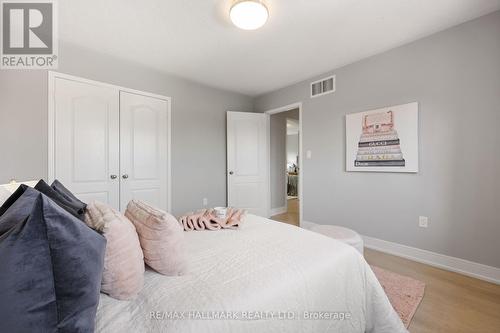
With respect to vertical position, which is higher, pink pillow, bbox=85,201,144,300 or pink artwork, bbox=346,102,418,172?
pink artwork, bbox=346,102,418,172

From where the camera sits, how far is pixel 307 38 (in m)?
2.37

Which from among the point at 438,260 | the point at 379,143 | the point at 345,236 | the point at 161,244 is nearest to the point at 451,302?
the point at 438,260

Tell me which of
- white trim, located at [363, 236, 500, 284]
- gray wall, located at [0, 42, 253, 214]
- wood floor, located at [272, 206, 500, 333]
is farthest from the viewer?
gray wall, located at [0, 42, 253, 214]

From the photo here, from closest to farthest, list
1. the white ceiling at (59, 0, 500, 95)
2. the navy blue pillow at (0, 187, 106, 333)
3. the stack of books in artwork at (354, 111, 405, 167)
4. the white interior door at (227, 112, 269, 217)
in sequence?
the navy blue pillow at (0, 187, 106, 333) → the white ceiling at (59, 0, 500, 95) → the stack of books in artwork at (354, 111, 405, 167) → the white interior door at (227, 112, 269, 217)

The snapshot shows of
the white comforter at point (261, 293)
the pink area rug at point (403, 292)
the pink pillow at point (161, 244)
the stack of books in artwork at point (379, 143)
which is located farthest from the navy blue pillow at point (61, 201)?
the stack of books in artwork at point (379, 143)

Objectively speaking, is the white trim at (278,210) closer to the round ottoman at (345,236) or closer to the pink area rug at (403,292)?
the round ottoman at (345,236)

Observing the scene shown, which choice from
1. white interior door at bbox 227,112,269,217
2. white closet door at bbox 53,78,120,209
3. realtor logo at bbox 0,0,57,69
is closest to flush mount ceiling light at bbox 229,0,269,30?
realtor logo at bbox 0,0,57,69

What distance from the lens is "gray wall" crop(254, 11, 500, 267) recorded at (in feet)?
6.59

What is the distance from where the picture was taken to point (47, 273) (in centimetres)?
57

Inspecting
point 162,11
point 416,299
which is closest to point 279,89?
point 162,11

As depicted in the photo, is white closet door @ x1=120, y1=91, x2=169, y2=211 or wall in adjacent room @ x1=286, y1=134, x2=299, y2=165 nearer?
white closet door @ x1=120, y1=91, x2=169, y2=211

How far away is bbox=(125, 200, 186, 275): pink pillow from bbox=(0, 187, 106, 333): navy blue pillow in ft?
0.94

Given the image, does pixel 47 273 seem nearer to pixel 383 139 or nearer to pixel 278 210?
pixel 383 139

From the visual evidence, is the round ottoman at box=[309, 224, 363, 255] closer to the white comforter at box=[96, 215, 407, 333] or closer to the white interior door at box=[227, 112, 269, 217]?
the white comforter at box=[96, 215, 407, 333]
